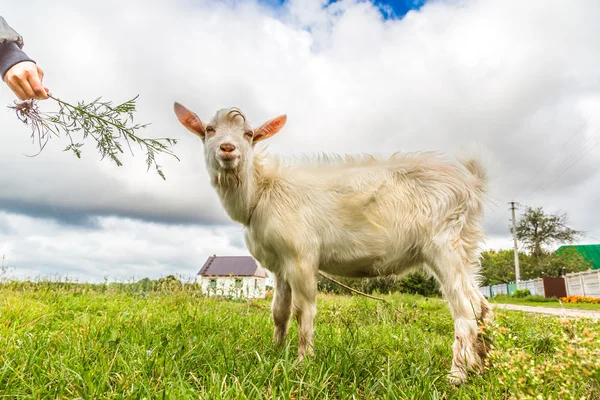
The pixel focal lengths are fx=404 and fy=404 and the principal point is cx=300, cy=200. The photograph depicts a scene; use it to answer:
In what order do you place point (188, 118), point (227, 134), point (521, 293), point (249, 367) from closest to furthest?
point (249, 367) < point (227, 134) < point (188, 118) < point (521, 293)

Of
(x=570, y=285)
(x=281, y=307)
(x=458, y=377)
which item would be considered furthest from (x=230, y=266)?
(x=458, y=377)

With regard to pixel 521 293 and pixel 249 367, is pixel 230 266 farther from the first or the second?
pixel 249 367

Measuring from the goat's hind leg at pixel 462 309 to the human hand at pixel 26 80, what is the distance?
346 centimetres

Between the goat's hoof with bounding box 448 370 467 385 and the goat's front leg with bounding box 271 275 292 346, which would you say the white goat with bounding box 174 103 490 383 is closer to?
the goat's front leg with bounding box 271 275 292 346

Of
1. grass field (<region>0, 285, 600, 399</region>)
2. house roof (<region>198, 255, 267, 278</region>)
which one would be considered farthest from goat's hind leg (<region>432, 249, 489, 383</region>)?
house roof (<region>198, 255, 267, 278</region>)

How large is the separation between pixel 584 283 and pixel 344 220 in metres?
31.3

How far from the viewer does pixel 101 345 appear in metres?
3.42

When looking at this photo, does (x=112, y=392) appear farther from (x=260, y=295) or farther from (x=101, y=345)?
(x=260, y=295)

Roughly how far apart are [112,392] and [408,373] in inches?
87.5

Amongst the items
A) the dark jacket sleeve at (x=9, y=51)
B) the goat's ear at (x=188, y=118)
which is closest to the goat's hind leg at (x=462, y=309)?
the goat's ear at (x=188, y=118)

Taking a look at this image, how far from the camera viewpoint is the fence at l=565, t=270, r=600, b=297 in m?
26.4

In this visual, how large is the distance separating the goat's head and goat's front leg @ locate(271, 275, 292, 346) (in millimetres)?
1250

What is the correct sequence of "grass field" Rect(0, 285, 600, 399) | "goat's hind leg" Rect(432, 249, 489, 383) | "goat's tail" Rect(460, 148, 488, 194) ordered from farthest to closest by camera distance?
1. "goat's tail" Rect(460, 148, 488, 194)
2. "goat's hind leg" Rect(432, 249, 489, 383)
3. "grass field" Rect(0, 285, 600, 399)

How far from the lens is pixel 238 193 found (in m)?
3.85
